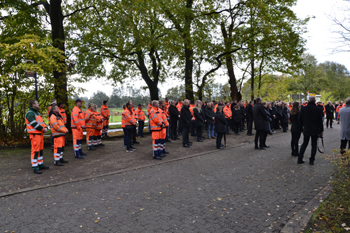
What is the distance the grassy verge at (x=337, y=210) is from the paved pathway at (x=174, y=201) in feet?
1.55

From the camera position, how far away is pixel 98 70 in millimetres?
19000

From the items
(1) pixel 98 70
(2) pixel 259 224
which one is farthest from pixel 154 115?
(1) pixel 98 70

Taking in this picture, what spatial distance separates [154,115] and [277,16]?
41.9 feet

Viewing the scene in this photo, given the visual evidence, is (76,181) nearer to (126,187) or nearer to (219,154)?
(126,187)

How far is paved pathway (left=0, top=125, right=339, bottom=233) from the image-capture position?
13.6 ft

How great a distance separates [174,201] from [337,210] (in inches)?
114

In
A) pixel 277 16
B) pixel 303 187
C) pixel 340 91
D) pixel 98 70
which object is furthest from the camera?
pixel 340 91

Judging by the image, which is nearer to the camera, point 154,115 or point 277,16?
point 154,115

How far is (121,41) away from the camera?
45.9 ft

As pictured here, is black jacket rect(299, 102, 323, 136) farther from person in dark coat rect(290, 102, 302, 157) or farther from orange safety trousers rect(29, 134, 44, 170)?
orange safety trousers rect(29, 134, 44, 170)

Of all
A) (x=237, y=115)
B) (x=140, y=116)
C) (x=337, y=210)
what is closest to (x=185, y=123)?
(x=140, y=116)

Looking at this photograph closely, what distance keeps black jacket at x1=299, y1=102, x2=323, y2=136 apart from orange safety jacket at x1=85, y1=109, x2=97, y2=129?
803 cm

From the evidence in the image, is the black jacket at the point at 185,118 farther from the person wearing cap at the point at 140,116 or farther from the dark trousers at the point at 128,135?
the person wearing cap at the point at 140,116

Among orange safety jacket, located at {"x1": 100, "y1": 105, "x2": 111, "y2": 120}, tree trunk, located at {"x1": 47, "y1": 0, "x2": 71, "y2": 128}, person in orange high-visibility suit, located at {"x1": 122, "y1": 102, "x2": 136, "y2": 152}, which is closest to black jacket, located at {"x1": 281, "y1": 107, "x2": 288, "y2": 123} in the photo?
person in orange high-visibility suit, located at {"x1": 122, "y1": 102, "x2": 136, "y2": 152}
